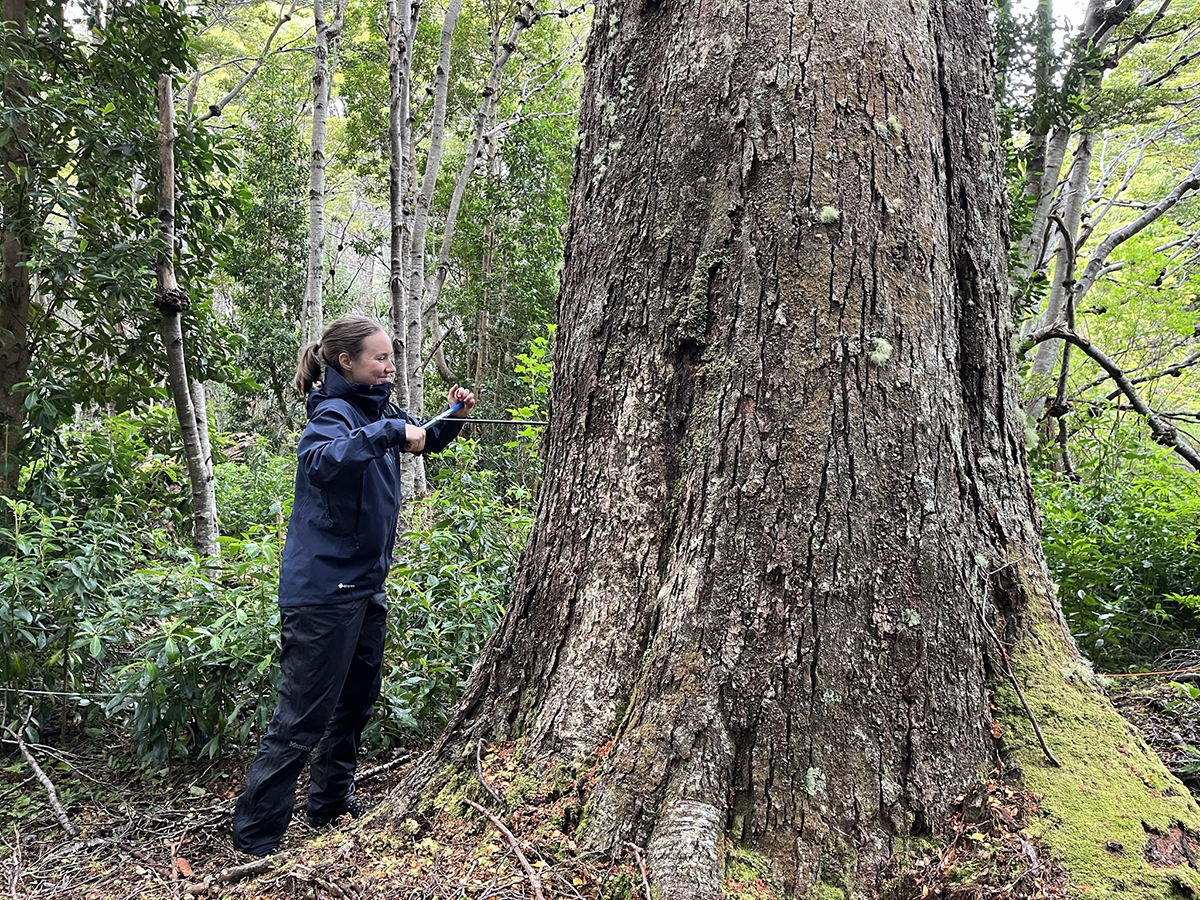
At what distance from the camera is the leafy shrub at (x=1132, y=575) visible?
11.8 feet

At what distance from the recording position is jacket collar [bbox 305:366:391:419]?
2.85m

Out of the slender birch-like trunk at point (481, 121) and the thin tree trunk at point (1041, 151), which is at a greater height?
the slender birch-like trunk at point (481, 121)

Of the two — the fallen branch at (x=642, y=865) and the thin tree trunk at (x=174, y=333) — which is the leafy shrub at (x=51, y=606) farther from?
the fallen branch at (x=642, y=865)

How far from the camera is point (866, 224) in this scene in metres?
1.88

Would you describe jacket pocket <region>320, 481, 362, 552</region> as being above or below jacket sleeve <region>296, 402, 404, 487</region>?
below

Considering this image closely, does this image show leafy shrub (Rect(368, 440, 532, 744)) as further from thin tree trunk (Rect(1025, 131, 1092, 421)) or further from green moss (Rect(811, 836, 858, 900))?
thin tree trunk (Rect(1025, 131, 1092, 421))

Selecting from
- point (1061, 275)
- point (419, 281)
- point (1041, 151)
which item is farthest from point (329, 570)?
point (1061, 275)

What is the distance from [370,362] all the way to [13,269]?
2.87 metres

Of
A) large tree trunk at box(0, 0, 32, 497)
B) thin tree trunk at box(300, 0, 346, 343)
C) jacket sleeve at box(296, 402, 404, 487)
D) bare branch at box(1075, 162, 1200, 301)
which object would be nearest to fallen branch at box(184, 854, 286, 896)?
jacket sleeve at box(296, 402, 404, 487)

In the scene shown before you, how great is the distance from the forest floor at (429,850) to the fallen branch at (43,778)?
0.12ft

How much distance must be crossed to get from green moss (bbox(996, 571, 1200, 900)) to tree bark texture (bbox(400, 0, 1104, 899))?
18 cm

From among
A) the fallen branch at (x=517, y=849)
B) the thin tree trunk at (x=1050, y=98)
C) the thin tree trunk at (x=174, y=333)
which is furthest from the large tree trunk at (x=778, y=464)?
the thin tree trunk at (x=1050, y=98)

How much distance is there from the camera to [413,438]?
8.76 ft

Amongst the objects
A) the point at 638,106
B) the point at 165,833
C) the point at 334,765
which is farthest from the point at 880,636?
the point at 165,833
